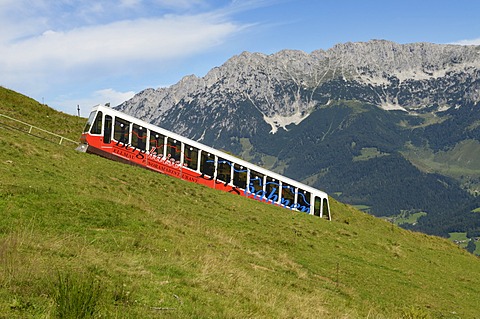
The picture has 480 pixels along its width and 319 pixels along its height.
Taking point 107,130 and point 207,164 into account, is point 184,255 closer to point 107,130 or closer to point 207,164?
point 107,130

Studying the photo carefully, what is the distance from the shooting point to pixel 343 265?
89.2 ft

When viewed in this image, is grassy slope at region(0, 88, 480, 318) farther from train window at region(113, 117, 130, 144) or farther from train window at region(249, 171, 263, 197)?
train window at region(249, 171, 263, 197)

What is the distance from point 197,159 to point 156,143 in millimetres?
3951

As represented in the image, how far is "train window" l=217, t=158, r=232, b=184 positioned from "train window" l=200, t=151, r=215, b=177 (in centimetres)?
61

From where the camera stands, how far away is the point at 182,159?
1713 inches

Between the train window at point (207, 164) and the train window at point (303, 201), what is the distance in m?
9.29

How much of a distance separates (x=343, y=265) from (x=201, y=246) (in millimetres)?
10445

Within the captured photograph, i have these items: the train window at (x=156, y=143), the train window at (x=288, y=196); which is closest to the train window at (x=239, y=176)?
the train window at (x=288, y=196)

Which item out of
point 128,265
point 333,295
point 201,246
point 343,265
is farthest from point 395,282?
point 128,265

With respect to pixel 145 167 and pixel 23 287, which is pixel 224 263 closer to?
pixel 23 287

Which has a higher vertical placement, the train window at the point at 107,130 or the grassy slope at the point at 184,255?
the train window at the point at 107,130

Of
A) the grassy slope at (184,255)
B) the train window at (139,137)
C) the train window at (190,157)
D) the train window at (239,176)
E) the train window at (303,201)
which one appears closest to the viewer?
the grassy slope at (184,255)

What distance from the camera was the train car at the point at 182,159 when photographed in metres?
40.5

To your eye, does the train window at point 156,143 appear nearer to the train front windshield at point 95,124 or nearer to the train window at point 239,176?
the train front windshield at point 95,124
